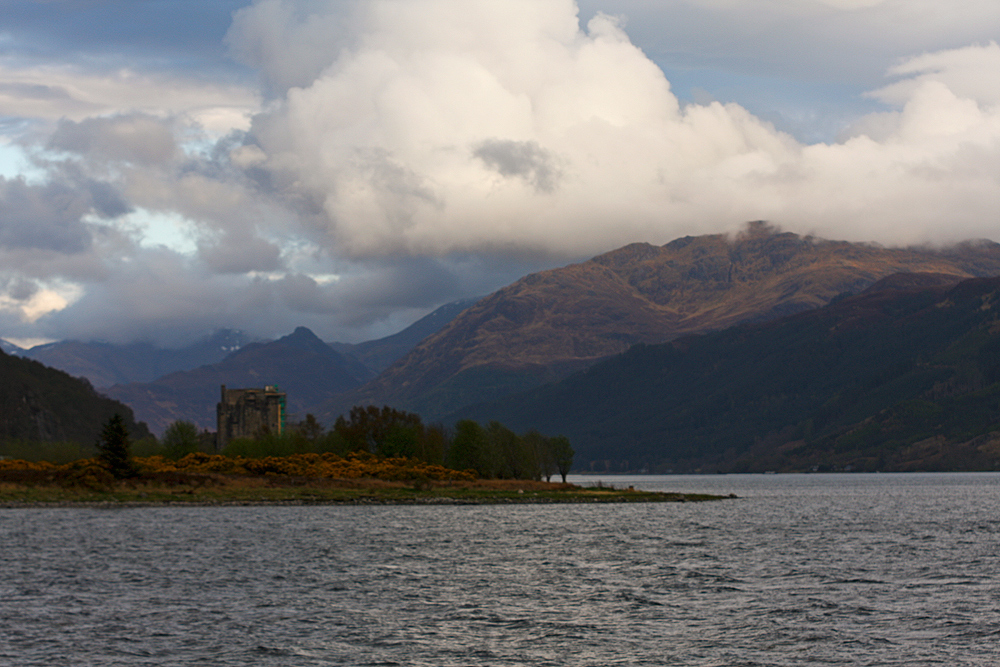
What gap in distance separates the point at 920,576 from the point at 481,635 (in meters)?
45.4

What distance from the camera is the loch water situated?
52.4 meters

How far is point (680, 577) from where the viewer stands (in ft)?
277

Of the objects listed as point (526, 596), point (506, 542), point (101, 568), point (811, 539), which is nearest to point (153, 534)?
point (101, 568)

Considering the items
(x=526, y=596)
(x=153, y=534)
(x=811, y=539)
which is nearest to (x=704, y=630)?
(x=526, y=596)

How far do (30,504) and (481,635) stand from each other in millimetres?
143442

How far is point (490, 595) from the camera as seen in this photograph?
7419 centimetres

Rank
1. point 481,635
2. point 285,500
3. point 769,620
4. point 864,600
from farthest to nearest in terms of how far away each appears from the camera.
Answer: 1. point 285,500
2. point 864,600
3. point 769,620
4. point 481,635

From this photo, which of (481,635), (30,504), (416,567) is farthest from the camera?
(30,504)

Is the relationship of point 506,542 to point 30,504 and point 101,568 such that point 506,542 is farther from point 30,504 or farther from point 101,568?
point 30,504

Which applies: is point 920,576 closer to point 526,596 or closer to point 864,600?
point 864,600

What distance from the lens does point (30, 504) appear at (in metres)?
175

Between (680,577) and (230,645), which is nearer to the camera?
(230,645)

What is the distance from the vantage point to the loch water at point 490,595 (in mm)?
52375

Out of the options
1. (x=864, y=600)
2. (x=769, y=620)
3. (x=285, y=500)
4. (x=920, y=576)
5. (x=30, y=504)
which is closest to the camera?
(x=769, y=620)
